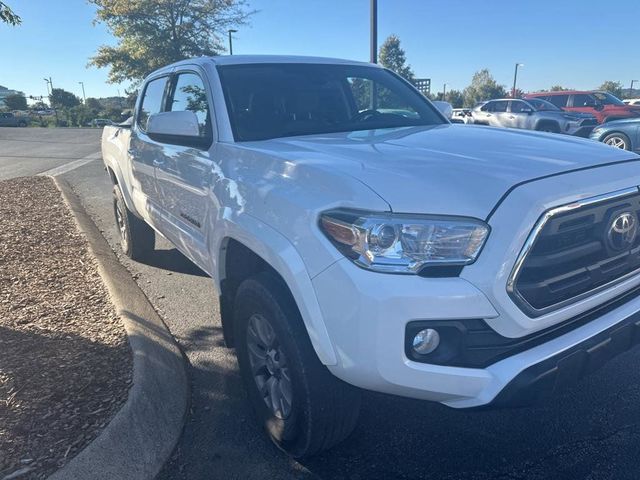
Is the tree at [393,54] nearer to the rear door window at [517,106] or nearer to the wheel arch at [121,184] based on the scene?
the rear door window at [517,106]

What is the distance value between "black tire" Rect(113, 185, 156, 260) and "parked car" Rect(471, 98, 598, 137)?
41.9 ft

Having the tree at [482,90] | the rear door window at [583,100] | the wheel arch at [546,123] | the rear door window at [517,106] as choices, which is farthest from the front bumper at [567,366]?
the tree at [482,90]

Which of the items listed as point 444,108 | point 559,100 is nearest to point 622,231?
point 444,108

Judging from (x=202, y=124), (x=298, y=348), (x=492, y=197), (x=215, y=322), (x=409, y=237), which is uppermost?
(x=202, y=124)

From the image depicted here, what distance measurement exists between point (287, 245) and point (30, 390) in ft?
5.96

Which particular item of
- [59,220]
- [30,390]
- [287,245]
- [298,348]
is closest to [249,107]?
[287,245]

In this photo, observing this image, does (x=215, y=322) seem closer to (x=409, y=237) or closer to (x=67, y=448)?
(x=67, y=448)

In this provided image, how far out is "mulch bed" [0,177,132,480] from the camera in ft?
8.38

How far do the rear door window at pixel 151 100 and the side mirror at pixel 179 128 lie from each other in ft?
4.11

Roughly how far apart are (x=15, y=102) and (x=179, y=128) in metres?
71.0

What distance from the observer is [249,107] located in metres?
3.35

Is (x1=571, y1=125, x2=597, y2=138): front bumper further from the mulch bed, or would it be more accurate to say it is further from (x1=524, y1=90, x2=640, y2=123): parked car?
the mulch bed

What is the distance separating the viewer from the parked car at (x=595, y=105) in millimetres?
17906

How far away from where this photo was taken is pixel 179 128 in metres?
3.17
